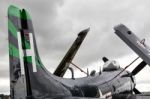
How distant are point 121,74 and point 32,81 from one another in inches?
272

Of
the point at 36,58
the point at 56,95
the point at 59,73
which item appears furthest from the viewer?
the point at 59,73

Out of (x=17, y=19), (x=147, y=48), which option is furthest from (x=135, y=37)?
(x=17, y=19)

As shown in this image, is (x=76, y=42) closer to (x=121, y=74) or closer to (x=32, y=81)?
(x=121, y=74)

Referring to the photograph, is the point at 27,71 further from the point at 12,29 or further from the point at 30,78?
the point at 12,29

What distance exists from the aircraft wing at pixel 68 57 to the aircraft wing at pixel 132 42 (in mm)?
7534

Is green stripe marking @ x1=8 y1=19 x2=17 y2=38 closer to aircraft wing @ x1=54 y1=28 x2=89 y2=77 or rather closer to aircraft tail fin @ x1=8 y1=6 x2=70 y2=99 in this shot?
aircraft tail fin @ x1=8 y1=6 x2=70 y2=99

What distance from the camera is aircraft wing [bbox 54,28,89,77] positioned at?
60.5ft

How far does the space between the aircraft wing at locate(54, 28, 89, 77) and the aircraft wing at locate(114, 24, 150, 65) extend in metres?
7.53

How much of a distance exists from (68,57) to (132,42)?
25.4 ft

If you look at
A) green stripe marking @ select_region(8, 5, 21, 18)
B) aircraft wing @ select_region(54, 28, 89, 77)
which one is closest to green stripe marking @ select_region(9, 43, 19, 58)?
green stripe marking @ select_region(8, 5, 21, 18)

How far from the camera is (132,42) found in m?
11.1

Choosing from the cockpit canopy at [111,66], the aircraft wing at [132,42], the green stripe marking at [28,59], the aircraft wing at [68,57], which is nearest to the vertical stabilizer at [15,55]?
the green stripe marking at [28,59]

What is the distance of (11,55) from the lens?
40.3 ft

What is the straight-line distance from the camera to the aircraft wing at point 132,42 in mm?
10953
